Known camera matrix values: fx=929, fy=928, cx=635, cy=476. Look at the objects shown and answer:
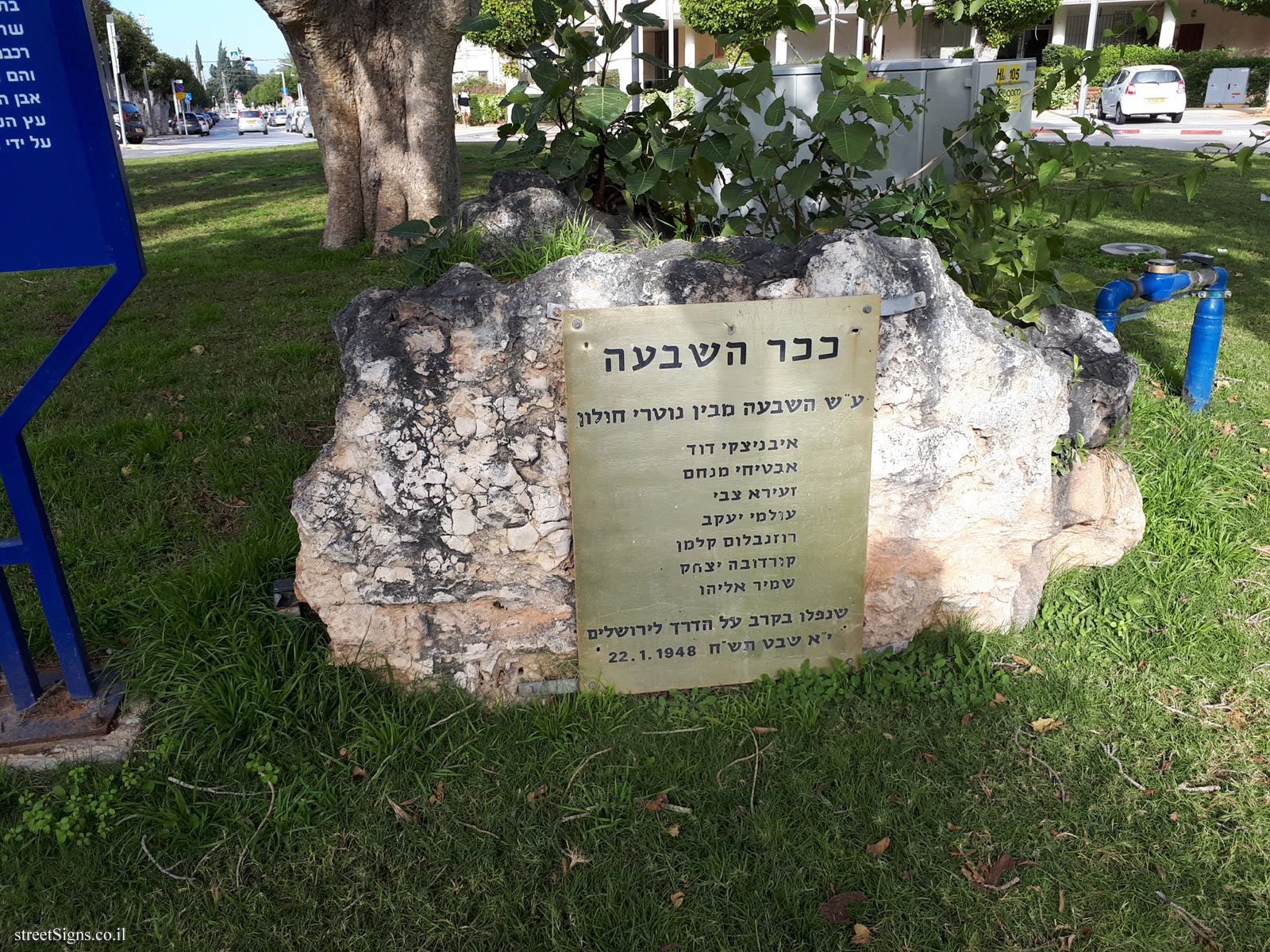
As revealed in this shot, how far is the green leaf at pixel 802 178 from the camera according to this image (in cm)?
312

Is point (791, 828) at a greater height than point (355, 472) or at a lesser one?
lesser

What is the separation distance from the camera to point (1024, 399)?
3.11 metres

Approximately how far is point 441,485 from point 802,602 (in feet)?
4.17

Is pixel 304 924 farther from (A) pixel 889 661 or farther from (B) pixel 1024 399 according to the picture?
(B) pixel 1024 399

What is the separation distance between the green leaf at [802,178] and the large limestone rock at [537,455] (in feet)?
0.73

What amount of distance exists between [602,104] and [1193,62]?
32.9 meters

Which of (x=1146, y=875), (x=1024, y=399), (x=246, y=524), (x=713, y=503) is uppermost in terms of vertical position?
(x=1024, y=399)

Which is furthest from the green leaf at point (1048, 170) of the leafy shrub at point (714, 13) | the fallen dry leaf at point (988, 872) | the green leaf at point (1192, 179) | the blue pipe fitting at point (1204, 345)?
the leafy shrub at point (714, 13)

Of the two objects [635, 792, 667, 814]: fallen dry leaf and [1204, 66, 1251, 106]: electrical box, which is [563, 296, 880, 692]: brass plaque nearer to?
[635, 792, 667, 814]: fallen dry leaf

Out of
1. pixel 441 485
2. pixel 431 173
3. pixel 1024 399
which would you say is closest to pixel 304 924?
pixel 441 485

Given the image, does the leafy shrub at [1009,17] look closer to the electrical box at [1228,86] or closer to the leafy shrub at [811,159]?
the electrical box at [1228,86]

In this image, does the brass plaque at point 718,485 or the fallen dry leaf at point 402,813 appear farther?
the brass plaque at point 718,485

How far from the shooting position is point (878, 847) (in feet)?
8.36

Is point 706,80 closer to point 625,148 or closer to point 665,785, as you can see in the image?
point 625,148
